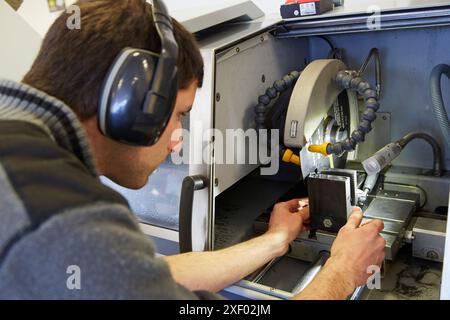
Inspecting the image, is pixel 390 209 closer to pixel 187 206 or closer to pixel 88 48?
pixel 187 206

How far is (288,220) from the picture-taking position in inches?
43.1

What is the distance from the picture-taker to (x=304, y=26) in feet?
3.87

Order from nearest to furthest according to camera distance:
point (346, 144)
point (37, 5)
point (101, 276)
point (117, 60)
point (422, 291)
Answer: point (101, 276) → point (117, 60) → point (422, 291) → point (346, 144) → point (37, 5)

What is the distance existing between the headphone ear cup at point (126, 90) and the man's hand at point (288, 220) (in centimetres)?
57

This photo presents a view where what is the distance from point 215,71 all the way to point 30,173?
1.95 feet

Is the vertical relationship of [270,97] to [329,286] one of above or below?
above

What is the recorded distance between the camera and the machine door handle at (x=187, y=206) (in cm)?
92

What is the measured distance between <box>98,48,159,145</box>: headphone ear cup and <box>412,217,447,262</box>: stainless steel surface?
776mm

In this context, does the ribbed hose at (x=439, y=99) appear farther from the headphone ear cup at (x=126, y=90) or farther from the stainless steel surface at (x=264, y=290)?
the headphone ear cup at (x=126, y=90)

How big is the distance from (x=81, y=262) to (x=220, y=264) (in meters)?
0.58

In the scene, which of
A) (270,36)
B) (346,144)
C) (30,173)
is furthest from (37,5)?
(30,173)

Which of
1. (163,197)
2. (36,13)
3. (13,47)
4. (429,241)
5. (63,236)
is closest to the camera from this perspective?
(63,236)

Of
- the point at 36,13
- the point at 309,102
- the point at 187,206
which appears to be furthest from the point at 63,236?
the point at 36,13
